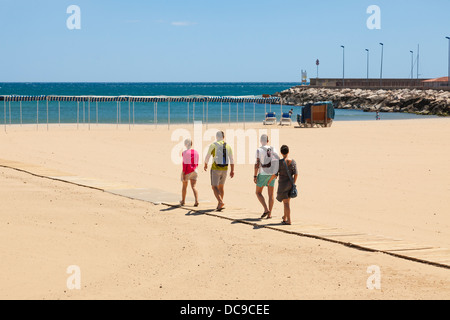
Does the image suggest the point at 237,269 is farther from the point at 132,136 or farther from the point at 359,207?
the point at 132,136

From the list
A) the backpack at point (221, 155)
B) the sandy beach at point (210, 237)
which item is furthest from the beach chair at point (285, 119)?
the backpack at point (221, 155)

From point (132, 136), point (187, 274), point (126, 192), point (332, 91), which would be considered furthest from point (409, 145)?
point (332, 91)

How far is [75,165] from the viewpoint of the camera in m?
20.4

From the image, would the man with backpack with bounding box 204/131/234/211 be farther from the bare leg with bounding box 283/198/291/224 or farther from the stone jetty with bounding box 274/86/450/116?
the stone jetty with bounding box 274/86/450/116

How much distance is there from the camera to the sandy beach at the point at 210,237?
25.6 feet

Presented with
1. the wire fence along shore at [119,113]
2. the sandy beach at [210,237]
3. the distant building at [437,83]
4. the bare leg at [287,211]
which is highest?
the distant building at [437,83]

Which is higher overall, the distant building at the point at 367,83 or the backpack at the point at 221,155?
the distant building at the point at 367,83

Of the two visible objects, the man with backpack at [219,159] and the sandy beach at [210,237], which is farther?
the man with backpack at [219,159]

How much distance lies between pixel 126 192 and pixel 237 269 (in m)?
6.24

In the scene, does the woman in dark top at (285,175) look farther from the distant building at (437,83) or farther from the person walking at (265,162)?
the distant building at (437,83)

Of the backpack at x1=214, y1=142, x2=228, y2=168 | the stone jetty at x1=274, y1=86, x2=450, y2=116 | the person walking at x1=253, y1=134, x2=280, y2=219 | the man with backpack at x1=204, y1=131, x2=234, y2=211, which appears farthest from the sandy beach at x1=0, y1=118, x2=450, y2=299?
the stone jetty at x1=274, y1=86, x2=450, y2=116

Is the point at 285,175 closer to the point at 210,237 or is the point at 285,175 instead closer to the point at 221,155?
the point at 221,155

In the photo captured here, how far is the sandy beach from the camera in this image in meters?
7.82
